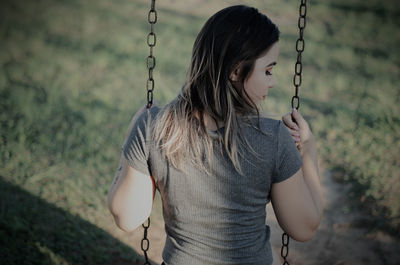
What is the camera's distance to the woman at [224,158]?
1.33 meters

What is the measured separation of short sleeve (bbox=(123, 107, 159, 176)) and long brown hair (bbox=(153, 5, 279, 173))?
0.04 m

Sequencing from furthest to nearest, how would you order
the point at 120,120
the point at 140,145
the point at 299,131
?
1. the point at 120,120
2. the point at 299,131
3. the point at 140,145

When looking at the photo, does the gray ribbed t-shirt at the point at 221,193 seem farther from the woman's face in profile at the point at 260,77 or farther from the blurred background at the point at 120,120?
the blurred background at the point at 120,120

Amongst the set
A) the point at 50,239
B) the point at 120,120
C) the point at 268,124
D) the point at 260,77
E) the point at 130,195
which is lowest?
the point at 50,239

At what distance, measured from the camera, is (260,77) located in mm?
1416

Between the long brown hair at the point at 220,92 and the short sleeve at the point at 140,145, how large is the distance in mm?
42

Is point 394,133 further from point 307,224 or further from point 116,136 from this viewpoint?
point 307,224

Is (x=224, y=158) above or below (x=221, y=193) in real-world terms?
above

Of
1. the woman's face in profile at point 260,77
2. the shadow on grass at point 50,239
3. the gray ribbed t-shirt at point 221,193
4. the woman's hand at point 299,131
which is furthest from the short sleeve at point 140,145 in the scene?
the shadow on grass at point 50,239

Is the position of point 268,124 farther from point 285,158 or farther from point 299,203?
point 299,203

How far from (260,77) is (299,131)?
43cm

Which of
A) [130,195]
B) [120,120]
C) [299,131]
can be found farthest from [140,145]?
[120,120]

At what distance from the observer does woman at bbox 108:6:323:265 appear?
1.33 metres

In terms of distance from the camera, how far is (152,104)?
5.85ft
